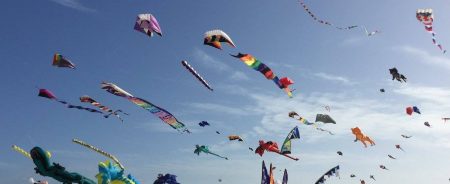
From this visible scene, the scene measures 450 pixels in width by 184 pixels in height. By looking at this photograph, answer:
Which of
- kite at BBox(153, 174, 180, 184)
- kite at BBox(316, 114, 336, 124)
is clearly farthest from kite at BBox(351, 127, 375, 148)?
kite at BBox(153, 174, 180, 184)

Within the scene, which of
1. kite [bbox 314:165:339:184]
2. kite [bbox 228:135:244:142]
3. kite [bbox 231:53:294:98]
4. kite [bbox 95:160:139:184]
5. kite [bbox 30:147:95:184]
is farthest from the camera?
kite [bbox 228:135:244:142]

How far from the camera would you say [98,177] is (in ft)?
44.5

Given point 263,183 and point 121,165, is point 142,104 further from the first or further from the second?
point 263,183

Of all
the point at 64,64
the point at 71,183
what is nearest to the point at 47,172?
the point at 71,183

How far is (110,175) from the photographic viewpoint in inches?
538

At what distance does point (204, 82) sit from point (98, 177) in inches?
479

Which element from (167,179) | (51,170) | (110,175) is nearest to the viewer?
(51,170)

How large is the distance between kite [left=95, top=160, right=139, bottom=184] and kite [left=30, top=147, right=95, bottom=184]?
36 cm

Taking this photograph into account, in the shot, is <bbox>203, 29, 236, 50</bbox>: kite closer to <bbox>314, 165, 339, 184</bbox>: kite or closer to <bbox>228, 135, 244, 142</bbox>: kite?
<bbox>314, 165, 339, 184</bbox>: kite

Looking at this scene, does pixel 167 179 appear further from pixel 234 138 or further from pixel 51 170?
pixel 234 138

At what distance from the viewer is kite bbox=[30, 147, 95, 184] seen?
13188mm

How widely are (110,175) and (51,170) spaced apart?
1785mm

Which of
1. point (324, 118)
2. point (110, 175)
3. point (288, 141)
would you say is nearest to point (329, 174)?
point (288, 141)

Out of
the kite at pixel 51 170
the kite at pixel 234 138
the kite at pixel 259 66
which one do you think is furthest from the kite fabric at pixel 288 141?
the kite at pixel 234 138
